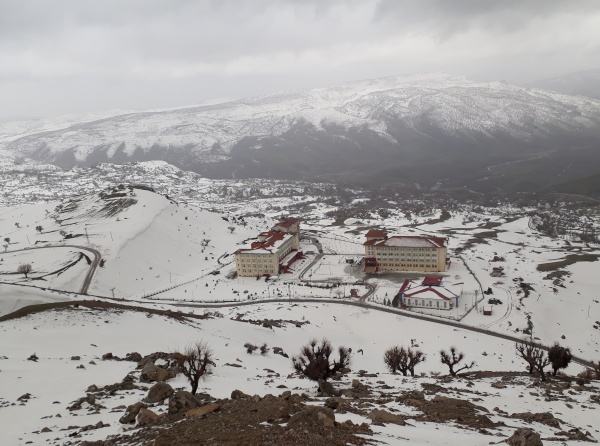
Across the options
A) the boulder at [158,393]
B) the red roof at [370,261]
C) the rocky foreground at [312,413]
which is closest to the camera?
the rocky foreground at [312,413]

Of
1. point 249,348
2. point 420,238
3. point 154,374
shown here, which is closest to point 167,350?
point 249,348

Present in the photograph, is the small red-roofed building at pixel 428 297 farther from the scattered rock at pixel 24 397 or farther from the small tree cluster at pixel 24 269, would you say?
the small tree cluster at pixel 24 269

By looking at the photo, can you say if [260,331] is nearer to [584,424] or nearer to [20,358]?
[20,358]

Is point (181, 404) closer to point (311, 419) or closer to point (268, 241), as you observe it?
point (311, 419)

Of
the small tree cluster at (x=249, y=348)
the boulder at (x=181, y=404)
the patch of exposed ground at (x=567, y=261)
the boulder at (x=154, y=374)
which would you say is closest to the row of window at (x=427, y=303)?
the small tree cluster at (x=249, y=348)

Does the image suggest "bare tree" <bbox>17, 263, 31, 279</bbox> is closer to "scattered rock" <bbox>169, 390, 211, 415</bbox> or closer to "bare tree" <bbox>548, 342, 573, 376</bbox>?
"scattered rock" <bbox>169, 390, 211, 415</bbox>

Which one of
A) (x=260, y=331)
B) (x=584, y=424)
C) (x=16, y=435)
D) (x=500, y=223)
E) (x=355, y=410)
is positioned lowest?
(x=500, y=223)

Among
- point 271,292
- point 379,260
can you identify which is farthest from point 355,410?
point 379,260
